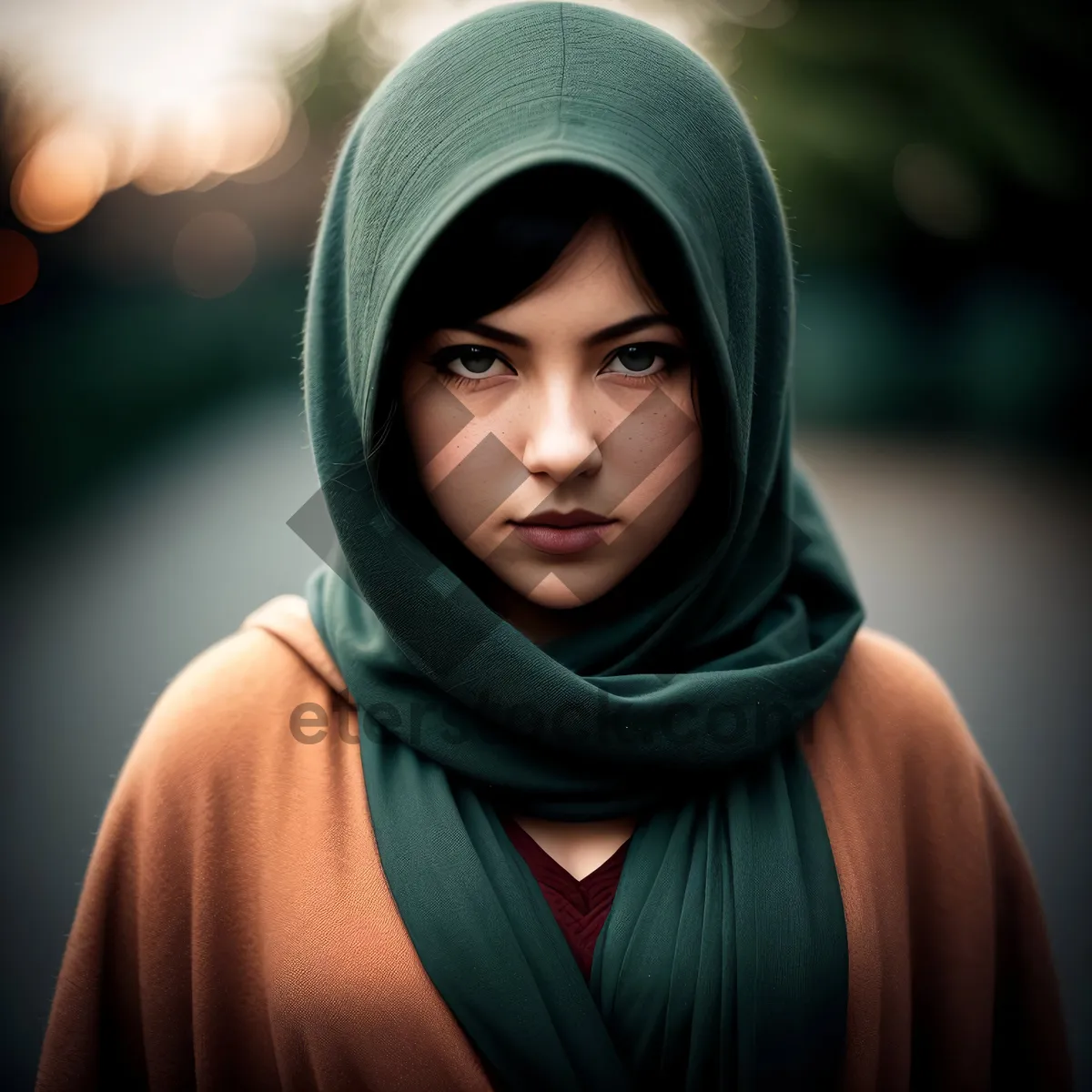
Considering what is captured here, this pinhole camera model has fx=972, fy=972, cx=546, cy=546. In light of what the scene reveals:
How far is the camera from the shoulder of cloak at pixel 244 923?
3.70 ft

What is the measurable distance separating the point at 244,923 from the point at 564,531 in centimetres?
64

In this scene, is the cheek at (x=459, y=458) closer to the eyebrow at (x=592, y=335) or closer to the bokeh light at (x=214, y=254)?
the eyebrow at (x=592, y=335)

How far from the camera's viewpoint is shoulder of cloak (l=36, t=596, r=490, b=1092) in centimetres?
113

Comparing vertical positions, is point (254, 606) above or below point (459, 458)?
above

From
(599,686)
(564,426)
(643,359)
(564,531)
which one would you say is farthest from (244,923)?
(643,359)

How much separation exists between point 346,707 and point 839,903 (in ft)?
2.23

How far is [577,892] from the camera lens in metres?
1.21

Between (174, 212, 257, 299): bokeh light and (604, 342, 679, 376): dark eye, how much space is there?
843 centimetres

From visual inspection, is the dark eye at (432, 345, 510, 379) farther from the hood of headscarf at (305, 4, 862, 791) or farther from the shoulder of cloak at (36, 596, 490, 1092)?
the shoulder of cloak at (36, 596, 490, 1092)

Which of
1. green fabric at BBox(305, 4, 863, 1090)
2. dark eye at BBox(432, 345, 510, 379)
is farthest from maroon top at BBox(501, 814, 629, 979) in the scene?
dark eye at BBox(432, 345, 510, 379)

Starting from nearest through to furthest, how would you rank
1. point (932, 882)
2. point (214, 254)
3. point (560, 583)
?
point (560, 583), point (932, 882), point (214, 254)

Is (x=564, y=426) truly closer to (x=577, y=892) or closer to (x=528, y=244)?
(x=528, y=244)

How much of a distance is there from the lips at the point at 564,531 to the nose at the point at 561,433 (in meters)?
0.06

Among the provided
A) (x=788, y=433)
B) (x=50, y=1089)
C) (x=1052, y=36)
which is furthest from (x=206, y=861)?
(x=1052, y=36)
